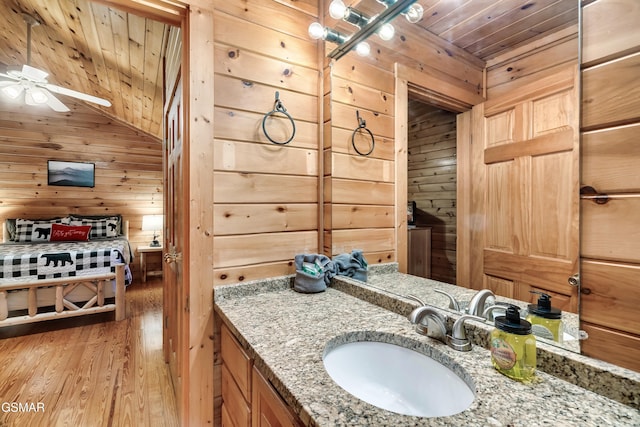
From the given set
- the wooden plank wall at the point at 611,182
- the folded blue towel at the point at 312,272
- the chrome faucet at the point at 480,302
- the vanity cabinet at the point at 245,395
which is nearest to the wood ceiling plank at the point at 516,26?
the wooden plank wall at the point at 611,182

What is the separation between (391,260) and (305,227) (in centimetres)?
45

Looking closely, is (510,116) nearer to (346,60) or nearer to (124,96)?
(346,60)

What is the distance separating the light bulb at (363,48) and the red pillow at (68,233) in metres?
4.58

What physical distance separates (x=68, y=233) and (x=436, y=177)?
16.3 feet

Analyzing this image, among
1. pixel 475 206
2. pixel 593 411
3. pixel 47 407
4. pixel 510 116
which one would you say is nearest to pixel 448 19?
pixel 510 116

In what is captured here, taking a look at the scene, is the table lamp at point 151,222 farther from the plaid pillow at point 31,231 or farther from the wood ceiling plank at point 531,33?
the wood ceiling plank at point 531,33

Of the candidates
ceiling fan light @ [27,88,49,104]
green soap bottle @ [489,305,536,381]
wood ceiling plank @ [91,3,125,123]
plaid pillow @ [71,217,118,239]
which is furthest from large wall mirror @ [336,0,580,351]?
plaid pillow @ [71,217,118,239]

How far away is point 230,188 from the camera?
119cm

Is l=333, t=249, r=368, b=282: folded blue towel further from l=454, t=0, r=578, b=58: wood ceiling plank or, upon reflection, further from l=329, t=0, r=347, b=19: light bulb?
A: l=329, t=0, r=347, b=19: light bulb

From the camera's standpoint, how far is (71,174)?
436cm

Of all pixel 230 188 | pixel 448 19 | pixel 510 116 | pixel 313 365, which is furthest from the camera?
pixel 230 188

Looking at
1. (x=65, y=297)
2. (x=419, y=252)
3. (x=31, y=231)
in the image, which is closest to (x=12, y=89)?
(x=65, y=297)

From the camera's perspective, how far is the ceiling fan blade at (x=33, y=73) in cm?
240

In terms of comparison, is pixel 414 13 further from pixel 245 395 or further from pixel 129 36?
pixel 129 36
